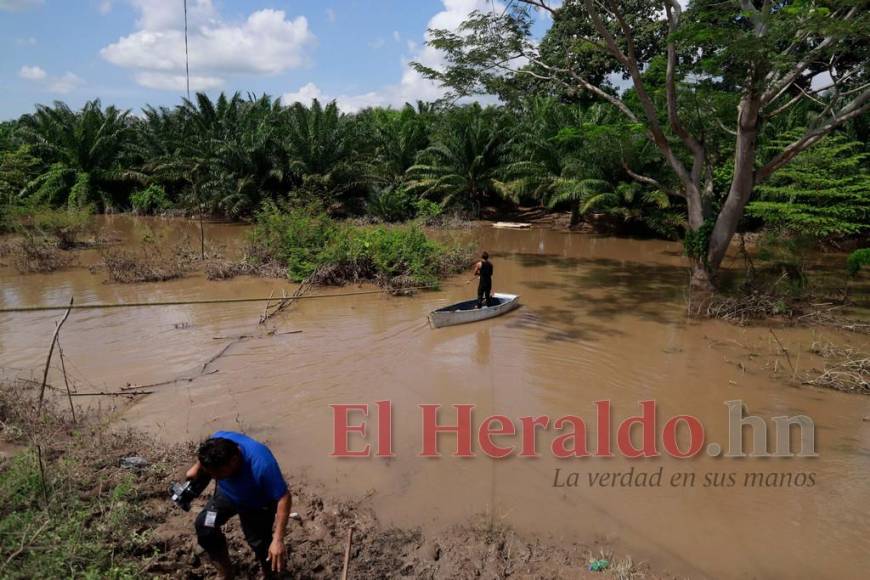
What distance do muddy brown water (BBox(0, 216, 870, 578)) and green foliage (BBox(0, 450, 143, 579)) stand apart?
1727 millimetres

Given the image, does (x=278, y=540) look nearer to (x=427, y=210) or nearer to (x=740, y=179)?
(x=740, y=179)

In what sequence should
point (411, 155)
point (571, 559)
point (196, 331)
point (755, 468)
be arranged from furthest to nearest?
point (411, 155), point (196, 331), point (755, 468), point (571, 559)

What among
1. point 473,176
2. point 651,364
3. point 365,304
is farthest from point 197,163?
point 651,364

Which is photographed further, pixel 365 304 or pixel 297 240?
pixel 297 240

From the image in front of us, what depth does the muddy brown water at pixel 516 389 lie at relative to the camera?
192 inches

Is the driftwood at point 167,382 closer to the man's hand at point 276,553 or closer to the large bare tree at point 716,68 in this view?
the man's hand at point 276,553

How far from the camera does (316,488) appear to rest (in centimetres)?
530

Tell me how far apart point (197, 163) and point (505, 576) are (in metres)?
22.8

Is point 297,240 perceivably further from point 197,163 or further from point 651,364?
point 197,163

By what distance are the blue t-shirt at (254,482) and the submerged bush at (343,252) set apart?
926 cm

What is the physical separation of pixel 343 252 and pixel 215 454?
988cm

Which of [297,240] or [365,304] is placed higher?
[297,240]

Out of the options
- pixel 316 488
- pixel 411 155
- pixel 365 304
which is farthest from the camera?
pixel 411 155

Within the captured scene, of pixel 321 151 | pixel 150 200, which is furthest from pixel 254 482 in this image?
pixel 150 200
